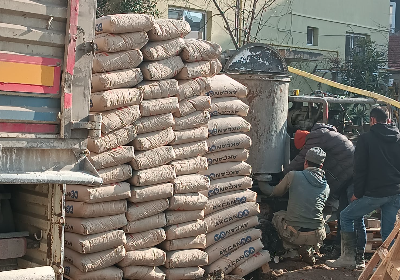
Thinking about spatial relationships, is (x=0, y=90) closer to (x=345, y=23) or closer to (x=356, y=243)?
(x=356, y=243)

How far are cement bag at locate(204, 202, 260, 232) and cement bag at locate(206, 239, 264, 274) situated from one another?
33 cm

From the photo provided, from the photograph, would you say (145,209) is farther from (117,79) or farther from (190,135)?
(117,79)

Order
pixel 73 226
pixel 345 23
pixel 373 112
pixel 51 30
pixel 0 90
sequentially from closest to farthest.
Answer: pixel 0 90 < pixel 51 30 < pixel 73 226 < pixel 373 112 < pixel 345 23

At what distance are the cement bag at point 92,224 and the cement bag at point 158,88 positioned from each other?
1147 millimetres

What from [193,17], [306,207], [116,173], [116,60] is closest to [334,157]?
[306,207]

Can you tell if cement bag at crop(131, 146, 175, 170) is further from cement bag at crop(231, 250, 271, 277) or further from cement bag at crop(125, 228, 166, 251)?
cement bag at crop(231, 250, 271, 277)

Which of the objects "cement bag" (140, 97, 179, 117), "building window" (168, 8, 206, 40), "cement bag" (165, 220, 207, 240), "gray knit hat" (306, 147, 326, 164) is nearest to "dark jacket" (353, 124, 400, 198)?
"gray knit hat" (306, 147, 326, 164)

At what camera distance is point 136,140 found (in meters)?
5.54

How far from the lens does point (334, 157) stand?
838 centimetres

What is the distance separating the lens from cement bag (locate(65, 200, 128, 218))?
5156 millimetres

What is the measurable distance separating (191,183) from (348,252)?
2561 millimetres

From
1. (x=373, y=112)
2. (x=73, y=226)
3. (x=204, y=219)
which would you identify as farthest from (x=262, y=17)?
(x=73, y=226)

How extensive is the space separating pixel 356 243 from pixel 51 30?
4925 millimetres

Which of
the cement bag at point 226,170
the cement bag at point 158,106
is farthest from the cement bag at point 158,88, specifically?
the cement bag at point 226,170
